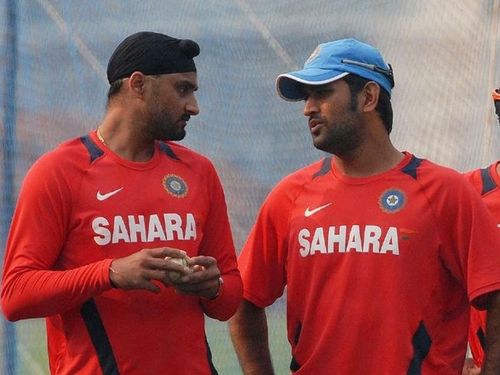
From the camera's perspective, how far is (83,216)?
4.16m

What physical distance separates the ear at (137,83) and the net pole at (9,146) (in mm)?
1506

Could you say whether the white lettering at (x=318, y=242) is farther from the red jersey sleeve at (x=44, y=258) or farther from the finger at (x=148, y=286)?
the red jersey sleeve at (x=44, y=258)

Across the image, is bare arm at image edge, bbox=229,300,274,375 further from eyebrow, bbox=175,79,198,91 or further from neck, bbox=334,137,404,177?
eyebrow, bbox=175,79,198,91

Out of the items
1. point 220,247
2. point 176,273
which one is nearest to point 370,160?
point 220,247

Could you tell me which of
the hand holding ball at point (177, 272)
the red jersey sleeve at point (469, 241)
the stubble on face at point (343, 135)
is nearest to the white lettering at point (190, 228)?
the hand holding ball at point (177, 272)

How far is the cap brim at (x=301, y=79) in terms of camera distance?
4.35 metres

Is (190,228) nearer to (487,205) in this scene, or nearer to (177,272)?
(177,272)

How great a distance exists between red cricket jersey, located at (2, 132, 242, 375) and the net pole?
149 centimetres

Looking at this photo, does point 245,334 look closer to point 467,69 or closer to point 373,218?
point 373,218

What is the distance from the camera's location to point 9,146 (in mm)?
5746

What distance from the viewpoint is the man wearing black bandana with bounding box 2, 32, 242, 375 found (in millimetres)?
4051

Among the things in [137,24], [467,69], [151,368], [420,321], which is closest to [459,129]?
[467,69]

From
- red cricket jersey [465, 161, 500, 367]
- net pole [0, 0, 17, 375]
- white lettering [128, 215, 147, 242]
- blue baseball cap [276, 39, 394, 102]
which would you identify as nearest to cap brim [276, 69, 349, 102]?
blue baseball cap [276, 39, 394, 102]

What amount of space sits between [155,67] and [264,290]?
830 mm
